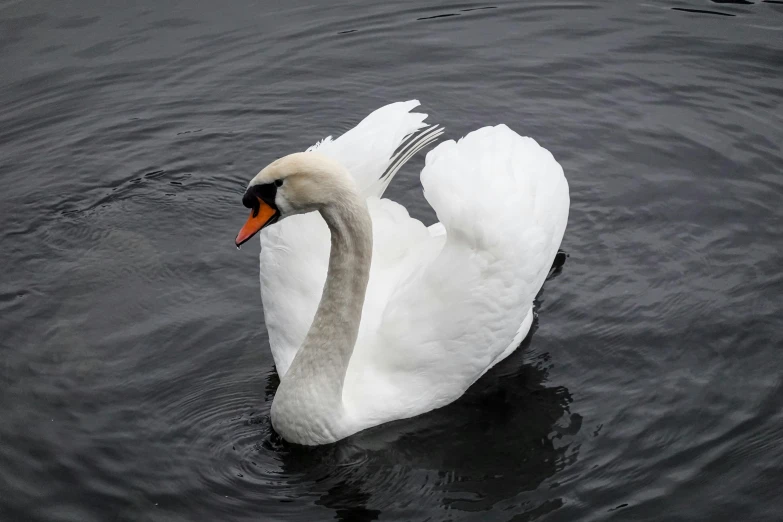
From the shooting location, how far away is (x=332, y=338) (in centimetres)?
674

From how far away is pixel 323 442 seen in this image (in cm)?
693

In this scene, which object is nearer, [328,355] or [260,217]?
[260,217]

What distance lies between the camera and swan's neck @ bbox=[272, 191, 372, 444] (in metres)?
6.55

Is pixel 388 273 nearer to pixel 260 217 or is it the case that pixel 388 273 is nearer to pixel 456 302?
pixel 456 302

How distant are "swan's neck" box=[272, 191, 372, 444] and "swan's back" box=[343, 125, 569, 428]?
0.25 meters

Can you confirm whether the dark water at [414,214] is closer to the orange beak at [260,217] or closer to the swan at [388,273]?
the swan at [388,273]

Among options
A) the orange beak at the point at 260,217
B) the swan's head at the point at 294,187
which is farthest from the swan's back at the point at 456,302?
the orange beak at the point at 260,217

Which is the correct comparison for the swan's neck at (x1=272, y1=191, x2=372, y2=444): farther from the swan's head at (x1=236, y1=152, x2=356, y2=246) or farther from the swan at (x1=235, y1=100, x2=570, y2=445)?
the swan's head at (x1=236, y1=152, x2=356, y2=246)

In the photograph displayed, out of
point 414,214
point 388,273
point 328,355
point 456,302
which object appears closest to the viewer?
point 328,355

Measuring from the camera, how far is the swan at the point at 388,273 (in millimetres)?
6395

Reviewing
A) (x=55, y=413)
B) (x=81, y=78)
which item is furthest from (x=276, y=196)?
(x=81, y=78)

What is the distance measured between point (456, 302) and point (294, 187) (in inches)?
54.4

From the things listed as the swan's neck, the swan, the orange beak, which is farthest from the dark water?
the orange beak

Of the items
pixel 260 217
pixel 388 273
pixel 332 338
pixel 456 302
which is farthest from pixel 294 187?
pixel 388 273
